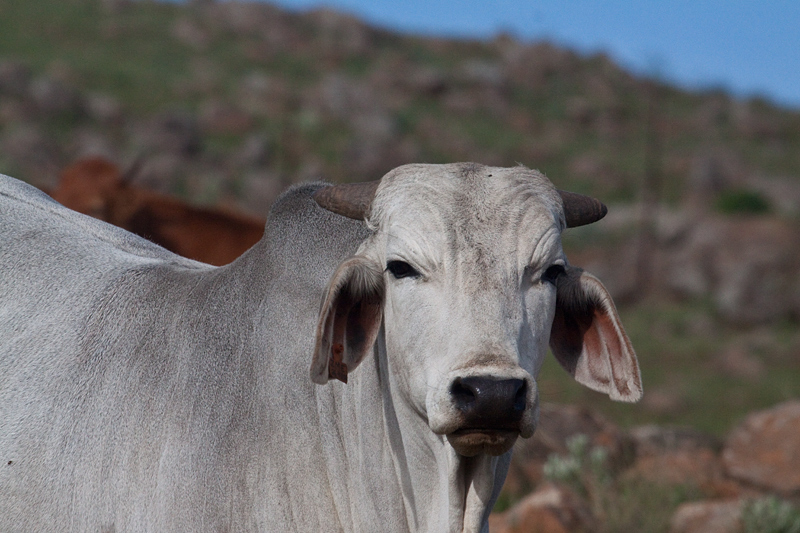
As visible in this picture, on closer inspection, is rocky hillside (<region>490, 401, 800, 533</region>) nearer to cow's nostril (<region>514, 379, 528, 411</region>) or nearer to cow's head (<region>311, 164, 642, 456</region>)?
cow's head (<region>311, 164, 642, 456</region>)

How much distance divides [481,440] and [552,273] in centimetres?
62

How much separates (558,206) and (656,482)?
4.26m

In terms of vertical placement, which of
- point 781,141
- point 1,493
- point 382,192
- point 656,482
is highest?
→ point 382,192

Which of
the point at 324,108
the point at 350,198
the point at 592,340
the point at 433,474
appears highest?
the point at 350,198

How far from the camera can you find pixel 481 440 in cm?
269

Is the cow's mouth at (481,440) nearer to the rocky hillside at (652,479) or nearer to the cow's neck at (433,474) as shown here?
the cow's neck at (433,474)

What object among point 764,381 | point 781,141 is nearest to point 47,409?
point 764,381

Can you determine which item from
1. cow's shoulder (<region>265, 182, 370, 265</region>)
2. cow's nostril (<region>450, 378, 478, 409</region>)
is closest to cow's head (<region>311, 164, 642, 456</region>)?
cow's nostril (<region>450, 378, 478, 409</region>)

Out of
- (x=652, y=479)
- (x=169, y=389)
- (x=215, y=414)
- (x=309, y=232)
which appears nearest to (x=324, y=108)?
(x=652, y=479)

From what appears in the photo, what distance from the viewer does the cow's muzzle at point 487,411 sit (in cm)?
257

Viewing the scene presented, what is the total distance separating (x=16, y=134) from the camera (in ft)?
72.6

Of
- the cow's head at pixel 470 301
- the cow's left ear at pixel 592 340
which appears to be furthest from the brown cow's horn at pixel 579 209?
the cow's left ear at pixel 592 340

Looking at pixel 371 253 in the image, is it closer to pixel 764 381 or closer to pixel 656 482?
pixel 656 482

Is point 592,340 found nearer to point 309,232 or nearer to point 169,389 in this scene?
point 309,232
